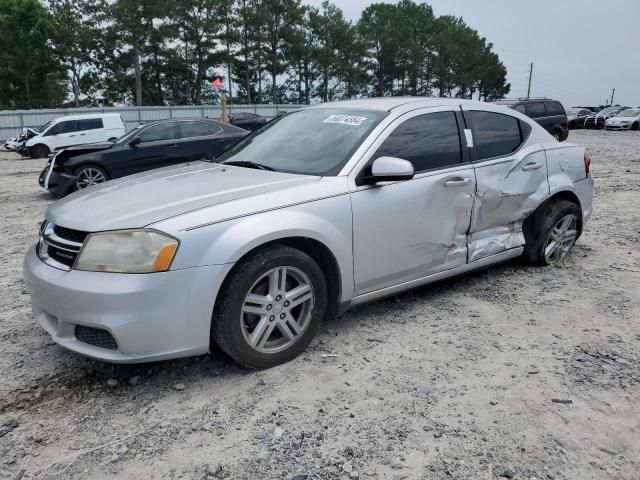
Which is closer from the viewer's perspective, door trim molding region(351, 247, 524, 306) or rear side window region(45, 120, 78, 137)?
door trim molding region(351, 247, 524, 306)

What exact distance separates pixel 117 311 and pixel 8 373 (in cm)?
108

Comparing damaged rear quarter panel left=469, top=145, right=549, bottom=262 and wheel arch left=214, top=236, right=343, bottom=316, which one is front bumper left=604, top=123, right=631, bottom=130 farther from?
wheel arch left=214, top=236, right=343, bottom=316

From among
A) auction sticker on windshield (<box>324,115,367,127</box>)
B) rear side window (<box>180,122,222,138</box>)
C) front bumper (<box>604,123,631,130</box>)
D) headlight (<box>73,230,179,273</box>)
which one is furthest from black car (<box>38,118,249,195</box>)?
front bumper (<box>604,123,631,130</box>)

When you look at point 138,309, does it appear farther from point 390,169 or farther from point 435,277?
point 435,277

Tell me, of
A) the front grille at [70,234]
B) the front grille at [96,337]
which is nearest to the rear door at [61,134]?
the front grille at [70,234]

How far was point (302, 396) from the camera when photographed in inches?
109

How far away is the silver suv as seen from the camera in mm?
2621

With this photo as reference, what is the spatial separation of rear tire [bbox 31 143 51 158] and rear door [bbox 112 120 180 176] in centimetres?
1257

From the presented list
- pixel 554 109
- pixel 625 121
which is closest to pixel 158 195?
pixel 554 109

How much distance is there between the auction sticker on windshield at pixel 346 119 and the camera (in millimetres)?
3633

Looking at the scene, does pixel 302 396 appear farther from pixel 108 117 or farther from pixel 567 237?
pixel 108 117

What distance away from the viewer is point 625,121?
1203 inches

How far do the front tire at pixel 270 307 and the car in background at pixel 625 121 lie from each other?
1316 inches

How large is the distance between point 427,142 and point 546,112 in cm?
1694
